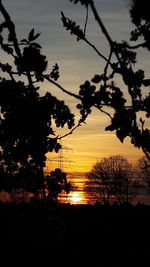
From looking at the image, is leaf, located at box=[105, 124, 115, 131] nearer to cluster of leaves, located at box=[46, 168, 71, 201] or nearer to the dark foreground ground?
cluster of leaves, located at box=[46, 168, 71, 201]

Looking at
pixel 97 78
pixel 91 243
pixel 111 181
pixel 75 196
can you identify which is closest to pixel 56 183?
pixel 97 78

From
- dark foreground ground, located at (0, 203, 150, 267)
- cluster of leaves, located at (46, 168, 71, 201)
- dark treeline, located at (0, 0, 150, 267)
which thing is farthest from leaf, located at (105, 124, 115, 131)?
dark foreground ground, located at (0, 203, 150, 267)

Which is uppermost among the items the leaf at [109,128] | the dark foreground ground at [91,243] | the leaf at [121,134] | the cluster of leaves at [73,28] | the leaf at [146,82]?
the cluster of leaves at [73,28]

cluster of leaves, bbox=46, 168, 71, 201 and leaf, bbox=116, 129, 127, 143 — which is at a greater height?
leaf, bbox=116, 129, 127, 143

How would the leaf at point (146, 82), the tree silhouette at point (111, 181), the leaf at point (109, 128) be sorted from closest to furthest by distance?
the leaf at point (109, 128)
the leaf at point (146, 82)
the tree silhouette at point (111, 181)

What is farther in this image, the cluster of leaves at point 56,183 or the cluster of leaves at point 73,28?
the cluster of leaves at point 56,183

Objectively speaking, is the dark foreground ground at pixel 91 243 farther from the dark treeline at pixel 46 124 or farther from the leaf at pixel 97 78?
the leaf at pixel 97 78

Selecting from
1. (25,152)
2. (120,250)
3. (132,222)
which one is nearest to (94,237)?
(120,250)

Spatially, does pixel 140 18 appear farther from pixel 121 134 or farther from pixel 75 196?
pixel 75 196

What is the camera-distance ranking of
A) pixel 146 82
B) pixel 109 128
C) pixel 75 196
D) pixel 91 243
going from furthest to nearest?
pixel 75 196 → pixel 91 243 → pixel 146 82 → pixel 109 128

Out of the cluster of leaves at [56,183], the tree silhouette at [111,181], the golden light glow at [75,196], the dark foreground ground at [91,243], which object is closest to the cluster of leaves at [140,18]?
the cluster of leaves at [56,183]

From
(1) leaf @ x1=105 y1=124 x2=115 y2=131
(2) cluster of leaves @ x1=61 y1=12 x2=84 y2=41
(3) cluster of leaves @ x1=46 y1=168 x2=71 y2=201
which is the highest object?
(2) cluster of leaves @ x1=61 y1=12 x2=84 y2=41

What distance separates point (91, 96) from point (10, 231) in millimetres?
9499

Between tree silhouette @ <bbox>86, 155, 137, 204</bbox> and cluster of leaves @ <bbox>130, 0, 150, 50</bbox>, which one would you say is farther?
tree silhouette @ <bbox>86, 155, 137, 204</bbox>
